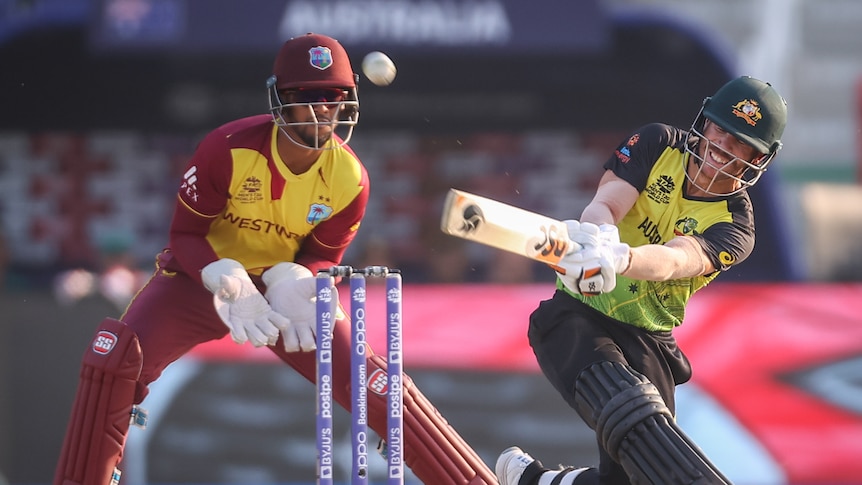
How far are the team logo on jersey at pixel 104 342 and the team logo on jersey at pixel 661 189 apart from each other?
194cm

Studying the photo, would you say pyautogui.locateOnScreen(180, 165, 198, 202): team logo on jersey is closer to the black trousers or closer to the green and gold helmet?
the black trousers

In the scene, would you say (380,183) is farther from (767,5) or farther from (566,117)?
(767,5)

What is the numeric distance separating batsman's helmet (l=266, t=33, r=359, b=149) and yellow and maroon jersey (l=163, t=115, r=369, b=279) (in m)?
0.14

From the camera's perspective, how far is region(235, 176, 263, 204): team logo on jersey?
4.71 meters

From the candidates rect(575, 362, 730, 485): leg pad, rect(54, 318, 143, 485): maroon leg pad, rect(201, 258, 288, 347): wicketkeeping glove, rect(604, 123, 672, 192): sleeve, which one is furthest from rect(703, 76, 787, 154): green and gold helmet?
rect(54, 318, 143, 485): maroon leg pad

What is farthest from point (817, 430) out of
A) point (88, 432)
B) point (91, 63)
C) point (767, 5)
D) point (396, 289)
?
point (767, 5)

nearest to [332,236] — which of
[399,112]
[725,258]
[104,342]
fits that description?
[104,342]

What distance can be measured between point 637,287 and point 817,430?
299 cm

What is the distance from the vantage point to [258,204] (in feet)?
15.6

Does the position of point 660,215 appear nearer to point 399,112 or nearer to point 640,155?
point 640,155

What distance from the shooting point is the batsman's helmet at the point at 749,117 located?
14.7 feet

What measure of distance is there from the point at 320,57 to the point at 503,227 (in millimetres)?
1055

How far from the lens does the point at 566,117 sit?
34.4 ft

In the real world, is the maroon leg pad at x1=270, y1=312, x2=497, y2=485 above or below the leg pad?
above
